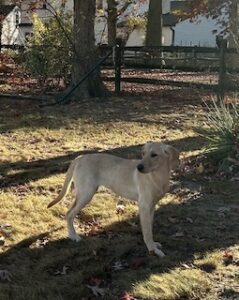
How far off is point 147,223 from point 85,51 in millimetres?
9480

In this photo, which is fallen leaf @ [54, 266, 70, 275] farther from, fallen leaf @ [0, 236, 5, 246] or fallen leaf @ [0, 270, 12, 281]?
fallen leaf @ [0, 236, 5, 246]

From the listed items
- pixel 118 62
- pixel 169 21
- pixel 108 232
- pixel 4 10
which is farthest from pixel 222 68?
pixel 169 21

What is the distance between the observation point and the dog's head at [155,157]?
16.5ft

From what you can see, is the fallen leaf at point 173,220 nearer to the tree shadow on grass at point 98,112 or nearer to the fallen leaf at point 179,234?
the fallen leaf at point 179,234

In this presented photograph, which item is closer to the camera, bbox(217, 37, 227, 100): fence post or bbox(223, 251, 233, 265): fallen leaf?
bbox(223, 251, 233, 265): fallen leaf

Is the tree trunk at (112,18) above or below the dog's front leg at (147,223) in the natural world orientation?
above

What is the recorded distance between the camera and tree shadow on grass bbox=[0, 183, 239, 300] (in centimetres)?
448

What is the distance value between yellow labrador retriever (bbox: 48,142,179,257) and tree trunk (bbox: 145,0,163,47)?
86.0 ft

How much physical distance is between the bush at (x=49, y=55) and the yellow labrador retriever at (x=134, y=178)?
10.3 metres

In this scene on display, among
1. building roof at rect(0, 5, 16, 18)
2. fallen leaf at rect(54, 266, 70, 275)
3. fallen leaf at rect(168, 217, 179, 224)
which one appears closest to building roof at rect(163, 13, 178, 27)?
building roof at rect(0, 5, 16, 18)

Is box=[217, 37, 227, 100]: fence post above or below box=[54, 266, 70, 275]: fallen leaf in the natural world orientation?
above

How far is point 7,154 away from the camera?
28.7 feet

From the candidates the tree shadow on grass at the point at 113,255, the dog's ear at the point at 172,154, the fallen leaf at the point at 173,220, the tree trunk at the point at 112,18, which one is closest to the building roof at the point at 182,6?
the tree trunk at the point at 112,18

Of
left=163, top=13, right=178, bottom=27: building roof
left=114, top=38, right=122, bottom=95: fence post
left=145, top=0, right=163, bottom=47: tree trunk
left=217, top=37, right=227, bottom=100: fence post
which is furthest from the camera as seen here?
left=163, top=13, right=178, bottom=27: building roof
